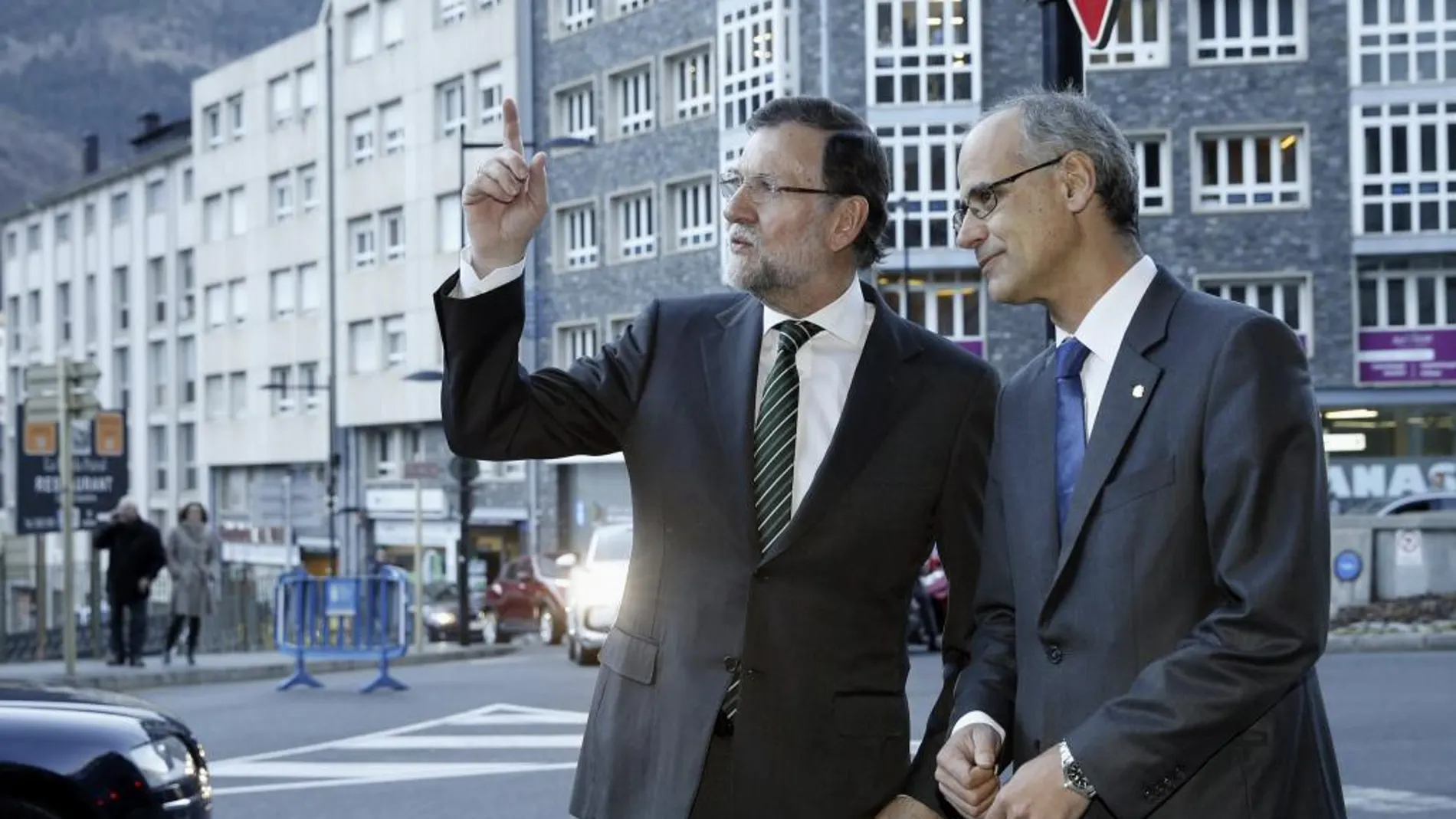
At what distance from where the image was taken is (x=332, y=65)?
66.7 metres

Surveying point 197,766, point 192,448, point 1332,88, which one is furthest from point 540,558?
point 192,448

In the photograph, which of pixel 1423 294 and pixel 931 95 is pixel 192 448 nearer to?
pixel 931 95

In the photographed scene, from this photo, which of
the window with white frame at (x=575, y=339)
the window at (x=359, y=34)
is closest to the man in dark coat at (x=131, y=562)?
the window with white frame at (x=575, y=339)

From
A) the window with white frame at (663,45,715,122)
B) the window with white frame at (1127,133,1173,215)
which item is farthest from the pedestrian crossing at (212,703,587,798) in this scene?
the window with white frame at (663,45,715,122)

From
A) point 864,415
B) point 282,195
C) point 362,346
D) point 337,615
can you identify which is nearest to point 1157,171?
point 362,346

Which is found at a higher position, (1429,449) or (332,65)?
(332,65)

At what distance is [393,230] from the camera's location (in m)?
63.5

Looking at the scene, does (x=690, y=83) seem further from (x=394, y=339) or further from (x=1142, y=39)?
(x=394, y=339)

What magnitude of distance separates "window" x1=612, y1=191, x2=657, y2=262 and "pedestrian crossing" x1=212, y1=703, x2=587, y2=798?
38062 mm

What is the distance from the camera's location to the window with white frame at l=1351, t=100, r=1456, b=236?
46031 mm

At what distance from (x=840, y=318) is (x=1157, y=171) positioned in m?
44.4

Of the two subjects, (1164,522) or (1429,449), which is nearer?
(1164,522)

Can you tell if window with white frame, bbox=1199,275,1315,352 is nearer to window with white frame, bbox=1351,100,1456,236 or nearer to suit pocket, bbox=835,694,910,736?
window with white frame, bbox=1351,100,1456,236

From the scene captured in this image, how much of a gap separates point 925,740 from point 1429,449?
4540 cm
